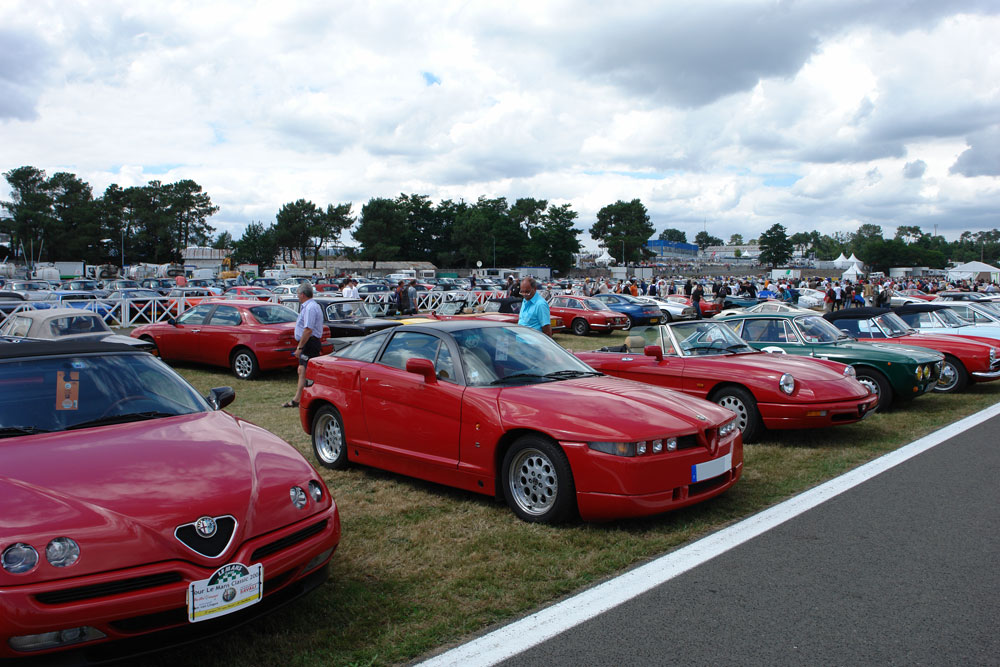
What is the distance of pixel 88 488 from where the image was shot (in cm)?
310

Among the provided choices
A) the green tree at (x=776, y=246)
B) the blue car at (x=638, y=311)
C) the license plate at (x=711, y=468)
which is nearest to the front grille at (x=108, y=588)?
the license plate at (x=711, y=468)

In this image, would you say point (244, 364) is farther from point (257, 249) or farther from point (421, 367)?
point (257, 249)

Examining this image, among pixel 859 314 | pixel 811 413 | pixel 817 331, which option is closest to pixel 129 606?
pixel 811 413

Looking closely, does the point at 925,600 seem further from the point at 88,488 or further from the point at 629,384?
the point at 88,488

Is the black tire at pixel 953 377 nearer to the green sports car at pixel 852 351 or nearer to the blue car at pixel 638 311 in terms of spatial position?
the green sports car at pixel 852 351

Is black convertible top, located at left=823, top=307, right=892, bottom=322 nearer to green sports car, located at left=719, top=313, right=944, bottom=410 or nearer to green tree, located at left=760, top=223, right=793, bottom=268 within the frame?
green sports car, located at left=719, top=313, right=944, bottom=410

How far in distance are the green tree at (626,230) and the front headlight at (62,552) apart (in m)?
122

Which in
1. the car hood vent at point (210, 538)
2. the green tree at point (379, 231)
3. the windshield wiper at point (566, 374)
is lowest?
the car hood vent at point (210, 538)

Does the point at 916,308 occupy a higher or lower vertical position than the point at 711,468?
higher

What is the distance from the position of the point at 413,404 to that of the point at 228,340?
822cm

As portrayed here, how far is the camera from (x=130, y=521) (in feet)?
9.71

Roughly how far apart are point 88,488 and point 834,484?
18.4 feet

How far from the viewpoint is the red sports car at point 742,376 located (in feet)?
24.3

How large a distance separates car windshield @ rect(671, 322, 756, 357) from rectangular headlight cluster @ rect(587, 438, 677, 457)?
12.5 ft
